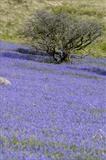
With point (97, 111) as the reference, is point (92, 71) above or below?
below

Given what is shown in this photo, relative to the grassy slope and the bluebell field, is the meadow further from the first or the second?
the grassy slope

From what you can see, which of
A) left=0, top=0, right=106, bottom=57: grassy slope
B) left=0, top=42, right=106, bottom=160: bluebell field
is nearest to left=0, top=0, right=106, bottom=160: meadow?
left=0, top=42, right=106, bottom=160: bluebell field

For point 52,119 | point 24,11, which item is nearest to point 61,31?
point 52,119

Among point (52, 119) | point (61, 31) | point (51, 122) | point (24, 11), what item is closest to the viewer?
point (51, 122)

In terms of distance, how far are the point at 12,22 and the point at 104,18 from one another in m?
13.8

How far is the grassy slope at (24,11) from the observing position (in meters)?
68.7

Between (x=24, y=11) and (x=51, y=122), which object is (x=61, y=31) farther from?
(x=24, y=11)

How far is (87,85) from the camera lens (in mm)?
28328

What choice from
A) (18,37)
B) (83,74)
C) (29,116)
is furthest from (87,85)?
(18,37)

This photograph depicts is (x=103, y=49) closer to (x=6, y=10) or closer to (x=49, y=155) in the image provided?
(x=6, y=10)

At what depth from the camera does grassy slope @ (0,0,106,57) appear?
2705 inches

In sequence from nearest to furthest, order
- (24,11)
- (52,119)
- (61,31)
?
(52,119) → (61,31) → (24,11)

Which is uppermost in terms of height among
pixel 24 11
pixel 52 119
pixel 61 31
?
pixel 52 119

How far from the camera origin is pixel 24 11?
79188 mm
